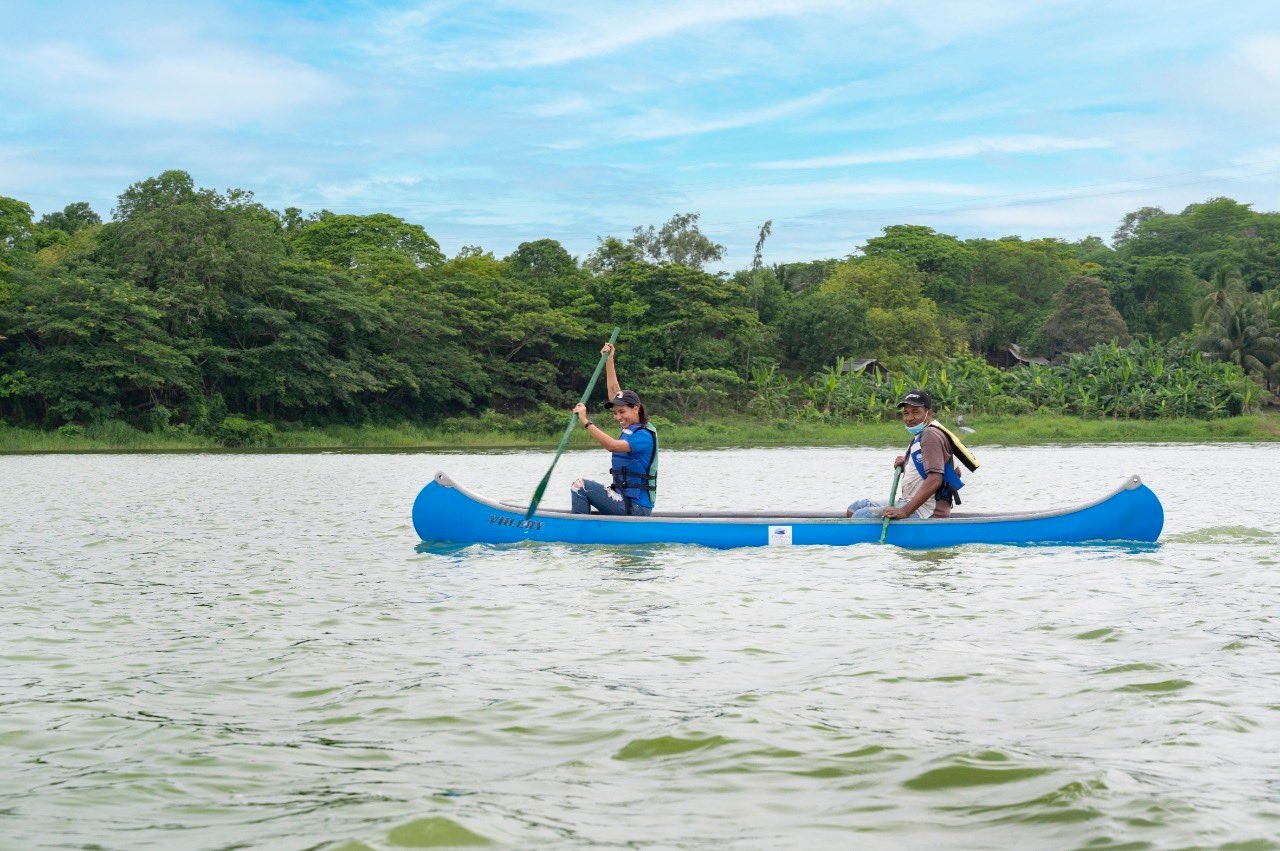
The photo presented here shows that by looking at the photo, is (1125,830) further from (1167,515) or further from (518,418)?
(518,418)

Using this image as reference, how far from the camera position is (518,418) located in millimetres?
41219

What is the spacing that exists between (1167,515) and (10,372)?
3187cm

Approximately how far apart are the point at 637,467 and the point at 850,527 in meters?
1.91

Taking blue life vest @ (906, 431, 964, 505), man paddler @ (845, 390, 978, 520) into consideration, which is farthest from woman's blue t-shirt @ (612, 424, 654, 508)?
blue life vest @ (906, 431, 964, 505)

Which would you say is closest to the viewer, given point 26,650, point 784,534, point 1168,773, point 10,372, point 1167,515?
point 1168,773

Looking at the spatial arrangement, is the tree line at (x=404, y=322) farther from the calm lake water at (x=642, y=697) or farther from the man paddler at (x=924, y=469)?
the man paddler at (x=924, y=469)

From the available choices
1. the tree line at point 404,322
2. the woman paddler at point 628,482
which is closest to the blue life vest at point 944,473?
the woman paddler at point 628,482

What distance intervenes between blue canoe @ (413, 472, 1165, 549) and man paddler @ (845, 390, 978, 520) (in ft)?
0.51

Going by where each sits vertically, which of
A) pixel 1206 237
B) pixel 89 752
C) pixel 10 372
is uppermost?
pixel 1206 237

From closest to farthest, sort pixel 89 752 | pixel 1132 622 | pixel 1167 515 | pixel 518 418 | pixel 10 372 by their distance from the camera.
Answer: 1. pixel 89 752
2. pixel 1132 622
3. pixel 1167 515
4. pixel 10 372
5. pixel 518 418

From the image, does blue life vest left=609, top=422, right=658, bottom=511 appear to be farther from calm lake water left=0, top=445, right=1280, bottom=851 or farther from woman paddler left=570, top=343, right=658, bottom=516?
calm lake water left=0, top=445, right=1280, bottom=851

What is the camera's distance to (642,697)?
5031 mm

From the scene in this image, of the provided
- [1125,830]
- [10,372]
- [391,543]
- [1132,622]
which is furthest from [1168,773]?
[10,372]

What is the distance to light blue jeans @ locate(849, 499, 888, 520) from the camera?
9750mm
